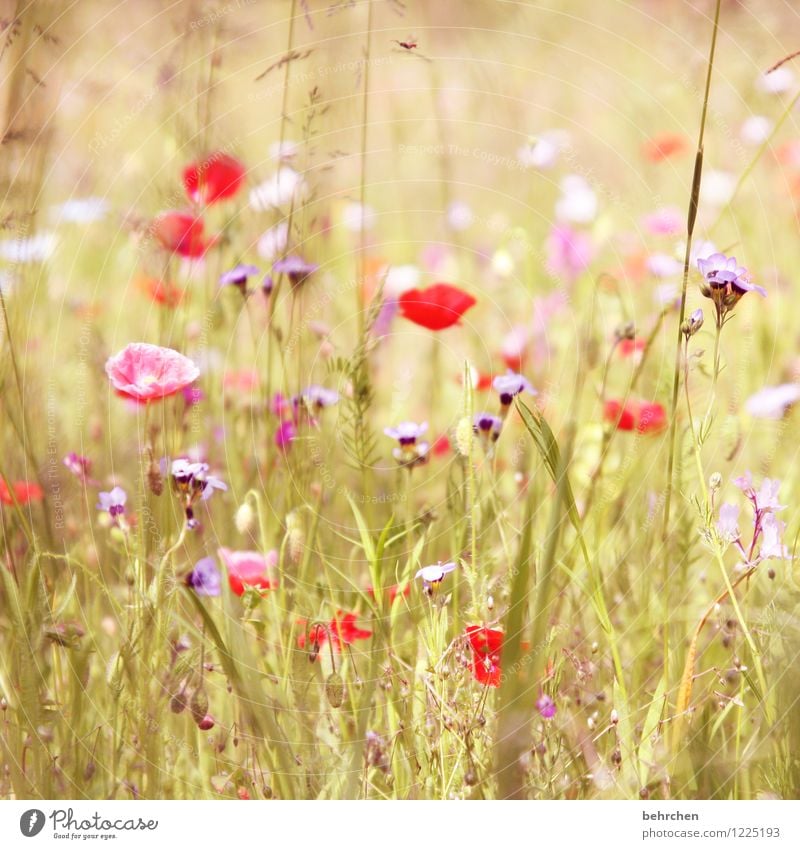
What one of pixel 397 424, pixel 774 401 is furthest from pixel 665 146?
pixel 397 424

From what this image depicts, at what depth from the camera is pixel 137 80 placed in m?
1.24

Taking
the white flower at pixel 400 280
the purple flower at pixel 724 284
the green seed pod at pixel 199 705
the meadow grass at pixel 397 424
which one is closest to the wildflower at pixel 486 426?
the meadow grass at pixel 397 424

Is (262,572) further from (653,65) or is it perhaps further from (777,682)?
(653,65)

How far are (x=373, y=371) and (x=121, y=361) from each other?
0.48 m

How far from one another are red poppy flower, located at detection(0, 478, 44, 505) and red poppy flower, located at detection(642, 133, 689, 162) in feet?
2.79

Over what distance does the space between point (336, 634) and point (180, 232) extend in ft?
1.60

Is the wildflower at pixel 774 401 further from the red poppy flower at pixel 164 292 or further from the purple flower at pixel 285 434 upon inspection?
the red poppy flower at pixel 164 292

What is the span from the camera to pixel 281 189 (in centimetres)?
102

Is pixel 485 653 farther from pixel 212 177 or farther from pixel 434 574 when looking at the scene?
pixel 212 177

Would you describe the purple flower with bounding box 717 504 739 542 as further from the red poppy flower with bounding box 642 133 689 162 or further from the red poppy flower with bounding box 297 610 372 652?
the red poppy flower with bounding box 642 133 689 162

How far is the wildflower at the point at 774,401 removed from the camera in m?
1.01

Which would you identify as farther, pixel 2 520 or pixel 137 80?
pixel 137 80

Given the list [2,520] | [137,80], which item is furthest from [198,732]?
[137,80]

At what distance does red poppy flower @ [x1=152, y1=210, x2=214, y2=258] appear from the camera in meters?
0.98
